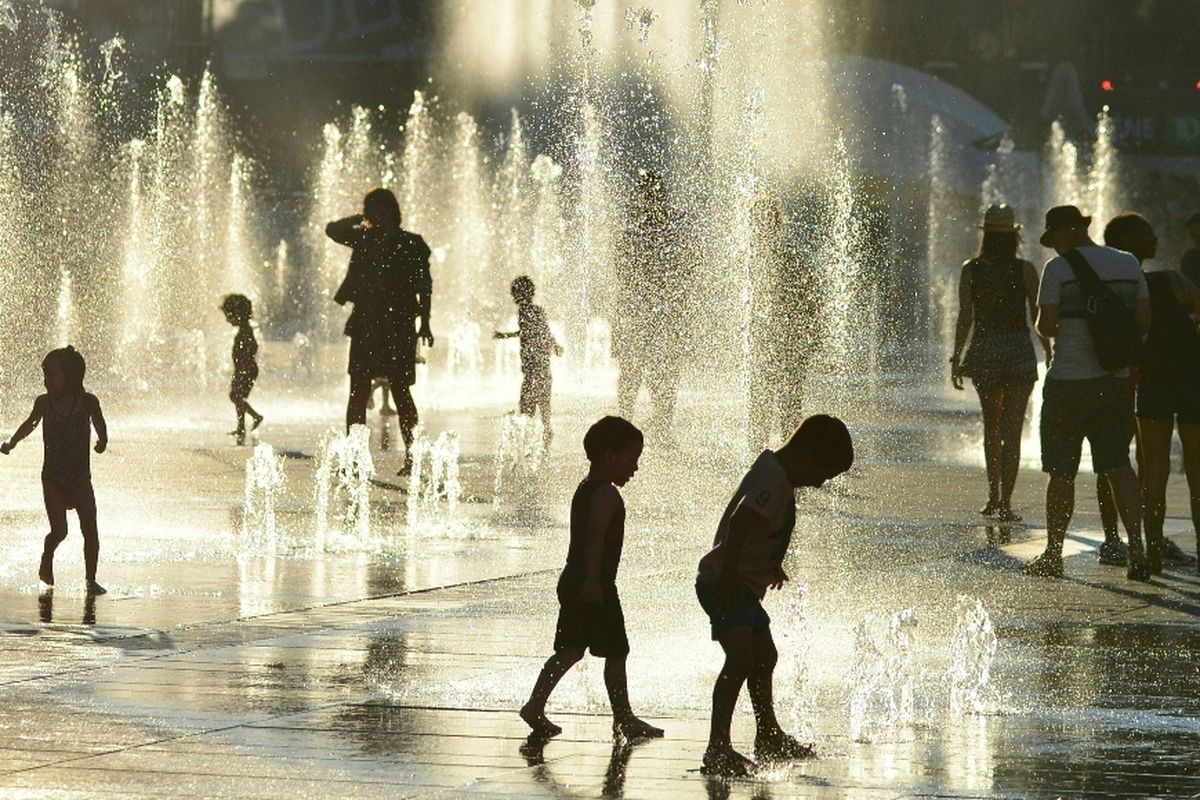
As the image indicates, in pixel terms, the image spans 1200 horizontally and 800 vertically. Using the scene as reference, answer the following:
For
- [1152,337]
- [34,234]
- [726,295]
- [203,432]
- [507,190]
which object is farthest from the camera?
[507,190]

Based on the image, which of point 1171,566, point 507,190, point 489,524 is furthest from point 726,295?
point 507,190

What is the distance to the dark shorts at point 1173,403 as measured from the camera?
36.0 feet

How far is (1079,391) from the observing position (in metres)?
10.9

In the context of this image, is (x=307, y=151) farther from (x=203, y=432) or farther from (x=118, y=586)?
(x=118, y=586)

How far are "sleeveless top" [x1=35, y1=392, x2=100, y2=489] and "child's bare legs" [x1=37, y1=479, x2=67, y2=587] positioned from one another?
0.04 meters

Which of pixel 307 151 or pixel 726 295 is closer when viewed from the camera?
pixel 726 295

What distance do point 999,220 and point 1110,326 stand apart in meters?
2.82

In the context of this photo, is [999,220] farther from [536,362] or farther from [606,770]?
[606,770]

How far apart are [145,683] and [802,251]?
10.4 metres

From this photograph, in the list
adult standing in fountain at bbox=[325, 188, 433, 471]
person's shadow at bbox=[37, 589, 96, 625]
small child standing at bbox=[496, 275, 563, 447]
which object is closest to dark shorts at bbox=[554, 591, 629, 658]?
person's shadow at bbox=[37, 589, 96, 625]

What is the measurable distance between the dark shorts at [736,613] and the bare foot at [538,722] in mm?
535

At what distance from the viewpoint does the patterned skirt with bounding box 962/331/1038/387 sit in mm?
13469

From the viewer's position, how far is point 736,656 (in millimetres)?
6590

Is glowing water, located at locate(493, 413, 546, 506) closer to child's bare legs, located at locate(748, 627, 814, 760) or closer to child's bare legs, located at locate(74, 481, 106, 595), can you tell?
child's bare legs, located at locate(74, 481, 106, 595)
